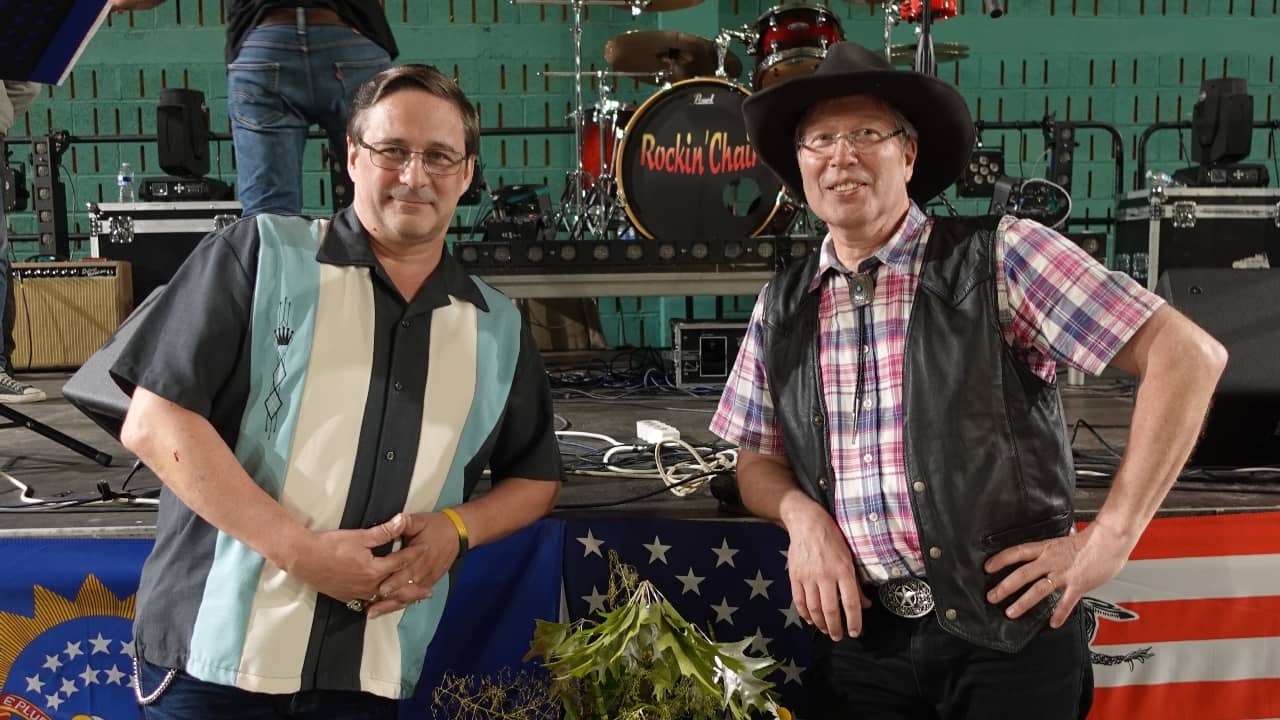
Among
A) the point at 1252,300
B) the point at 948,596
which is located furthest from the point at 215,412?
the point at 1252,300

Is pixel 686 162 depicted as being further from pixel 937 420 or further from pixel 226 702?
pixel 226 702

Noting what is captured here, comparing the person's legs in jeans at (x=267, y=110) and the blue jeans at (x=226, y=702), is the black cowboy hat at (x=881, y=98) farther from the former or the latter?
the person's legs in jeans at (x=267, y=110)

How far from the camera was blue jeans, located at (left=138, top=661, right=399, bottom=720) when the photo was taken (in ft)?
4.57

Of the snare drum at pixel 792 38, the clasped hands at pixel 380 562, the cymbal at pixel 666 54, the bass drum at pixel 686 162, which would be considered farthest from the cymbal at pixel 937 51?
the clasped hands at pixel 380 562

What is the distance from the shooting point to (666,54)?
5.39m

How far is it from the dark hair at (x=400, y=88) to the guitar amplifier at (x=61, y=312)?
4.41m

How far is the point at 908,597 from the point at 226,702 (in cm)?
104

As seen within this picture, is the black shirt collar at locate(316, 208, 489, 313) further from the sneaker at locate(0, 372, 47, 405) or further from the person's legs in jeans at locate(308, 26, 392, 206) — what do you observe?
the sneaker at locate(0, 372, 47, 405)

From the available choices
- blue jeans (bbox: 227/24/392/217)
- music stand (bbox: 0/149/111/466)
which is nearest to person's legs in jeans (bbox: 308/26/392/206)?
blue jeans (bbox: 227/24/392/217)

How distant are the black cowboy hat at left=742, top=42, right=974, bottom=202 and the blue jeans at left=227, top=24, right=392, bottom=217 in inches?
65.3

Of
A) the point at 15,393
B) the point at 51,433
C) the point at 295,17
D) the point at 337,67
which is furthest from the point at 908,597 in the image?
the point at 15,393

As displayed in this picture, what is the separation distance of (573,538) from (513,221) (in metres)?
3.24

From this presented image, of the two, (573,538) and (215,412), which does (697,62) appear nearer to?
(573,538)

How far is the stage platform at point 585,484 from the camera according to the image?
76.8 inches
